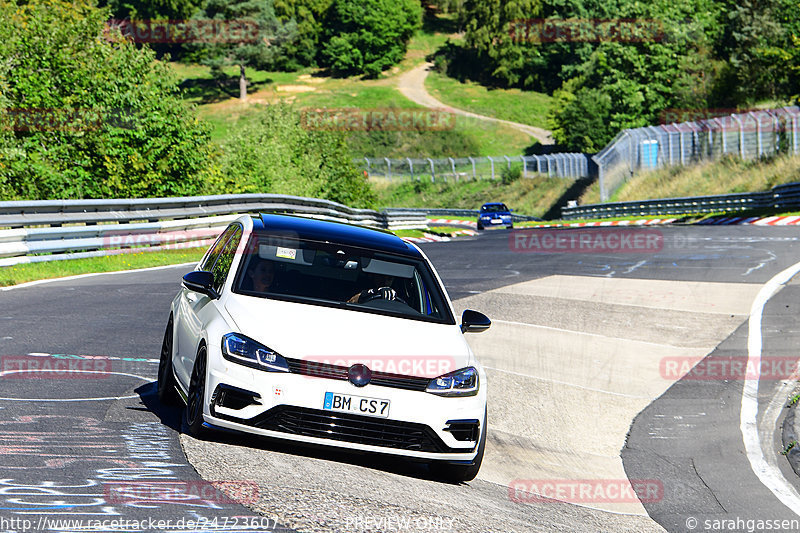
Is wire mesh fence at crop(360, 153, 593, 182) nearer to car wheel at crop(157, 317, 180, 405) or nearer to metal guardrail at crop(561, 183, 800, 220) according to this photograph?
metal guardrail at crop(561, 183, 800, 220)

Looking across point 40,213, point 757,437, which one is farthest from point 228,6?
point 757,437

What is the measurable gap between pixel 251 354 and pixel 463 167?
7377 cm

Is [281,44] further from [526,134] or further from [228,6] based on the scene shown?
[526,134]

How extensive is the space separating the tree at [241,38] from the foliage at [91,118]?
90.7 metres

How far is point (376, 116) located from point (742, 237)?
83.7 m

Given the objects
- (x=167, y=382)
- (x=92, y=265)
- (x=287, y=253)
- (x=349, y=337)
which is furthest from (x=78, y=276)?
(x=349, y=337)

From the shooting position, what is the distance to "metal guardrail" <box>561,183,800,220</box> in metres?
36.4

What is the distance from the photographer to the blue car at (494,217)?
4972 cm

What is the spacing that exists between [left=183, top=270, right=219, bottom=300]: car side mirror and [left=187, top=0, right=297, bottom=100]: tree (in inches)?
4439
